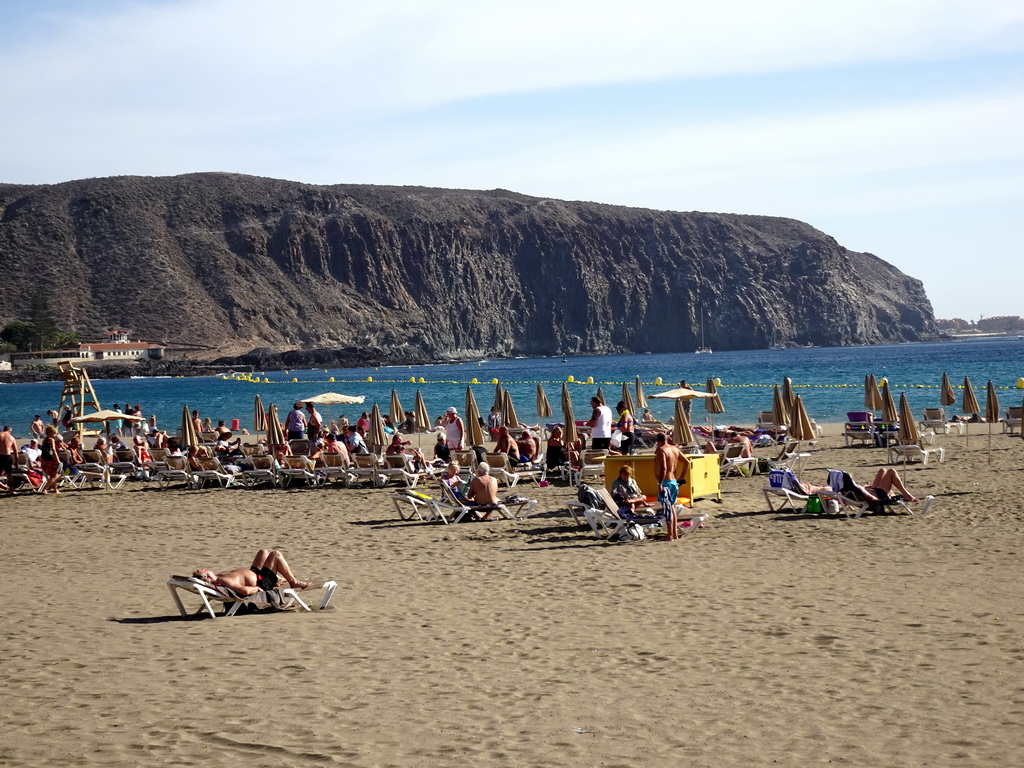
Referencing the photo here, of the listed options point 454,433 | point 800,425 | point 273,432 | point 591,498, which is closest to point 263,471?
point 273,432

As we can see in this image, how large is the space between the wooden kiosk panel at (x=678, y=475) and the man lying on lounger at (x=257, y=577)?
513 cm

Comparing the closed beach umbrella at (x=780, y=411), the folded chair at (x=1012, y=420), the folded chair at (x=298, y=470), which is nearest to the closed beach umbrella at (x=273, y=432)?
the folded chair at (x=298, y=470)

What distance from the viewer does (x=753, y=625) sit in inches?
267

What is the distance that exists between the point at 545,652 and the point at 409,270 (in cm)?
11936

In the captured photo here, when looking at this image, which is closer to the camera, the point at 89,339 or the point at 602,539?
the point at 602,539

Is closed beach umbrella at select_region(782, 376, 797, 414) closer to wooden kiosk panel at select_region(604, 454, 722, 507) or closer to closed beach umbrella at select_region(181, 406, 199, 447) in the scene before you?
wooden kiosk panel at select_region(604, 454, 722, 507)

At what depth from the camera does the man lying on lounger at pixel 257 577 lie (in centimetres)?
771

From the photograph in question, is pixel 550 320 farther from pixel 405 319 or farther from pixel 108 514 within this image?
pixel 108 514

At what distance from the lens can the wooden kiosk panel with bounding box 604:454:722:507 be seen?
475 inches

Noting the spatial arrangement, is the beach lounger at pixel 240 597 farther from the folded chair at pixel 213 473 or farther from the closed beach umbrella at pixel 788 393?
the closed beach umbrella at pixel 788 393

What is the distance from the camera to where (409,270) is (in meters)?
124

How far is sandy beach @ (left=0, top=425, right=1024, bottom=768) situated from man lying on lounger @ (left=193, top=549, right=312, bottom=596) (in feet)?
0.80

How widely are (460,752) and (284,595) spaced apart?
332 cm

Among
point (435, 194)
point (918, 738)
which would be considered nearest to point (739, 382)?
point (918, 738)
